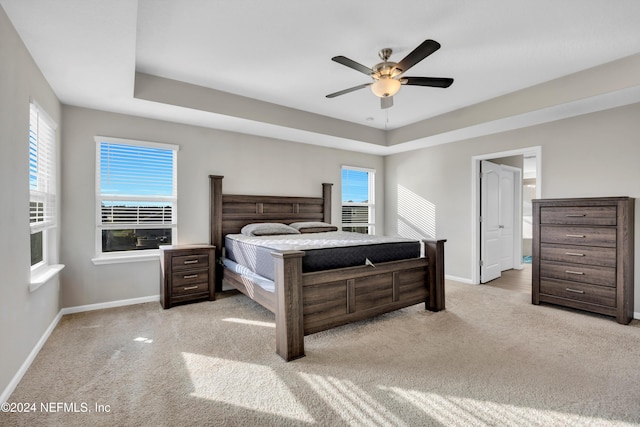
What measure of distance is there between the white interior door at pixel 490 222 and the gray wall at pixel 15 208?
5409 millimetres

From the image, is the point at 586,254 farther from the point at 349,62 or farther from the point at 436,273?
the point at 349,62

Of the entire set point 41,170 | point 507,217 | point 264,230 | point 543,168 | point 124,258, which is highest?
point 543,168

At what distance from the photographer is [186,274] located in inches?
147

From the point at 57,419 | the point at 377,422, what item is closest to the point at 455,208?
the point at 377,422

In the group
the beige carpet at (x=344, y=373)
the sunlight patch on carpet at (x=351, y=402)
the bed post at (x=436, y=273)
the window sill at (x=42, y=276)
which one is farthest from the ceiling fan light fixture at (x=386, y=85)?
the window sill at (x=42, y=276)

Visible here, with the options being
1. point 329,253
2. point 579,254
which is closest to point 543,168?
point 579,254

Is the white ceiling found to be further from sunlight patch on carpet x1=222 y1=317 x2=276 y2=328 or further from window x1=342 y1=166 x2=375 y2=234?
sunlight patch on carpet x1=222 y1=317 x2=276 y2=328

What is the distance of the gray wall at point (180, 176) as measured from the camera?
3.50m

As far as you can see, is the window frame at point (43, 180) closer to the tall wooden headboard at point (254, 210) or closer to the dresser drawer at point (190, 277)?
the dresser drawer at point (190, 277)

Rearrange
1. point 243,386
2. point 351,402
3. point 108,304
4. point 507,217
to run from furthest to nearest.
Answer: point 507,217 → point 108,304 → point 243,386 → point 351,402

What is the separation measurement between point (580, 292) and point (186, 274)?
4.50m

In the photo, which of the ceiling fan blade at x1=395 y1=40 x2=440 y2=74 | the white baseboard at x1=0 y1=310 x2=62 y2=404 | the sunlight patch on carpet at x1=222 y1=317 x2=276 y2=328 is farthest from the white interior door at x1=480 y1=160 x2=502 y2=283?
the white baseboard at x1=0 y1=310 x2=62 y2=404

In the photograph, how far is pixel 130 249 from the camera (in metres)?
3.89

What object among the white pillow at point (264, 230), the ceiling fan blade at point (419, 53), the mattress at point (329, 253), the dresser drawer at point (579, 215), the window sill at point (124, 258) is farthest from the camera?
the white pillow at point (264, 230)
